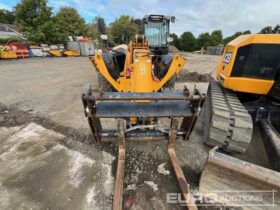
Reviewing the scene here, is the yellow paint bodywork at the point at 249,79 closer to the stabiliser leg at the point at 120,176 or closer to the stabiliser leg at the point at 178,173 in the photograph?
the stabiliser leg at the point at 178,173

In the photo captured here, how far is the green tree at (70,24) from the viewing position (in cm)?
2533

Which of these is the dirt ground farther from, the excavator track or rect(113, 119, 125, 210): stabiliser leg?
the excavator track

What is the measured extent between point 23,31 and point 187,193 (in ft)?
90.6

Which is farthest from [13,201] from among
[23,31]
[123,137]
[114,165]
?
[23,31]

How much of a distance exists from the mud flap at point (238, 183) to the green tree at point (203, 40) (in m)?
52.5

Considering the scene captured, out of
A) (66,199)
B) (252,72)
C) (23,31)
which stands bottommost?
(66,199)

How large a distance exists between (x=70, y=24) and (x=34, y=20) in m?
7.31

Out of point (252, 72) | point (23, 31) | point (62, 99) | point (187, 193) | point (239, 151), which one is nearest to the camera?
point (187, 193)

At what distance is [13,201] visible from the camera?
6.31ft

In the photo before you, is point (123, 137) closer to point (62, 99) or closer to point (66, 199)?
point (66, 199)

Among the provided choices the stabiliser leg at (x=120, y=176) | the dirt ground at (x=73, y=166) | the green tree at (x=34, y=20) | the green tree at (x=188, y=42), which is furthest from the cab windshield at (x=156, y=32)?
the green tree at (x=188, y=42)

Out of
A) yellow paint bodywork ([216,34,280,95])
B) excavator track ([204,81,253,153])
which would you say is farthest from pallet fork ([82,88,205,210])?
yellow paint bodywork ([216,34,280,95])

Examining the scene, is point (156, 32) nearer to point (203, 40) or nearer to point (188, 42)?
point (188, 42)

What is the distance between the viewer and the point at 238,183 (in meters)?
1.76
